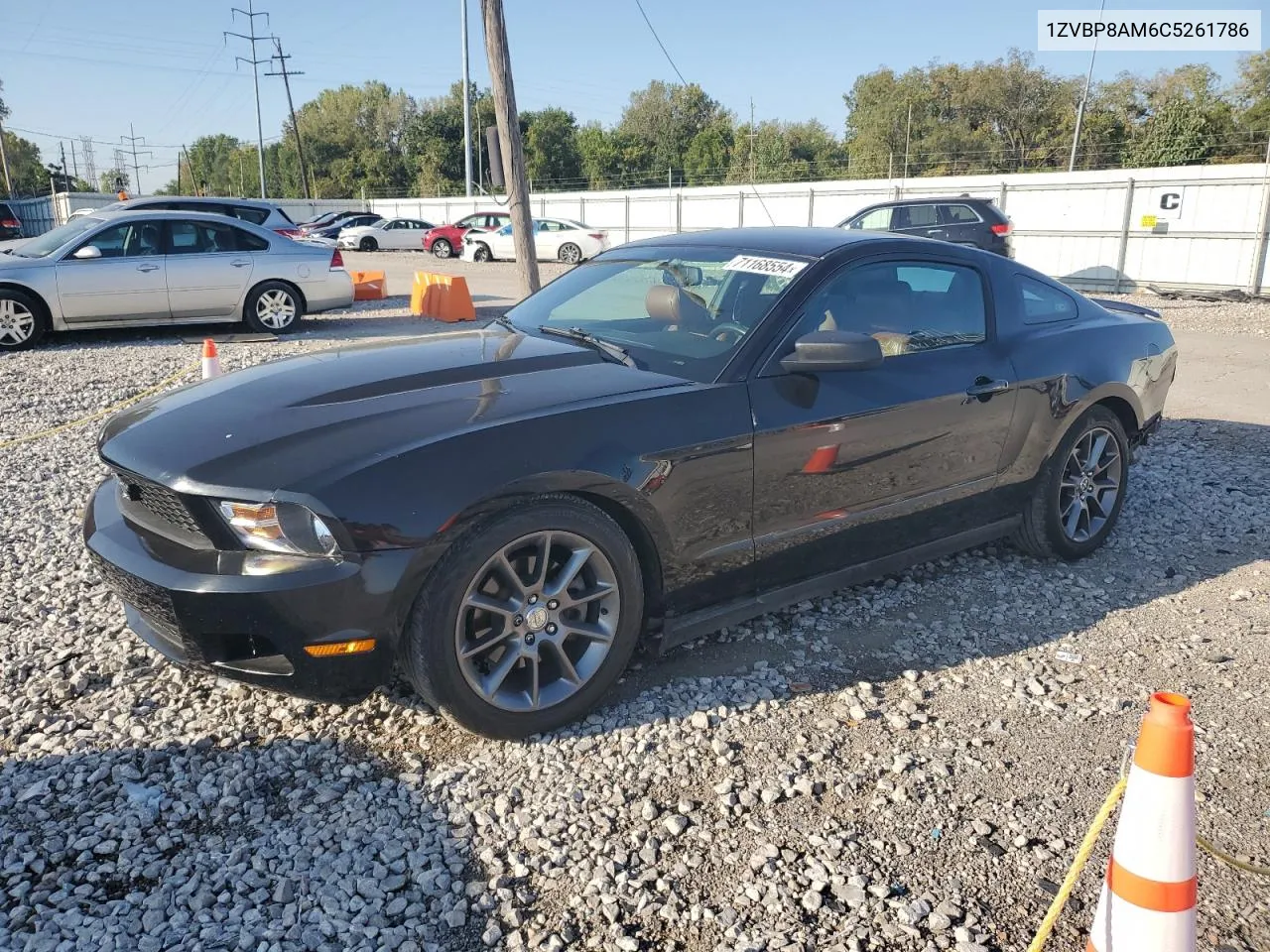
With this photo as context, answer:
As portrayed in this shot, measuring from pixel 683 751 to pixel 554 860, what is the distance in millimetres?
650

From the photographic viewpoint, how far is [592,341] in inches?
Result: 151

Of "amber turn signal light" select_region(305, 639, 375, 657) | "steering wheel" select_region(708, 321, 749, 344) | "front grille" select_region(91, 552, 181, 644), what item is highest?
"steering wheel" select_region(708, 321, 749, 344)

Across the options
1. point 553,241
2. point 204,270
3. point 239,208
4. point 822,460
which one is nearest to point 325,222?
point 553,241

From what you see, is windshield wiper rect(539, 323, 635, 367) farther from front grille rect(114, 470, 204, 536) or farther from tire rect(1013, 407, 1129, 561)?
tire rect(1013, 407, 1129, 561)

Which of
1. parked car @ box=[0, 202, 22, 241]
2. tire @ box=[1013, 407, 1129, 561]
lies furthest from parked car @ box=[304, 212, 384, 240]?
tire @ box=[1013, 407, 1129, 561]

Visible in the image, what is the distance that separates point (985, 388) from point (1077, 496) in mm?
1015

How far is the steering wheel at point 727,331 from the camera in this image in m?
3.55

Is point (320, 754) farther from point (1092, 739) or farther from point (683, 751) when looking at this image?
point (1092, 739)

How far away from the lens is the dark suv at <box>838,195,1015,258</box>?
16250 mm

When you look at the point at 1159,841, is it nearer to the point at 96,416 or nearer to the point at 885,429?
the point at 885,429

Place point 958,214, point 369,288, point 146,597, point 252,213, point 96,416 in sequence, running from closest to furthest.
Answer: point 146,597 < point 96,416 < point 252,213 < point 369,288 < point 958,214

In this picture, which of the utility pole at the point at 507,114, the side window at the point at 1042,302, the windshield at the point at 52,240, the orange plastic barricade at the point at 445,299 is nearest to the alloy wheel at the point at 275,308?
the windshield at the point at 52,240

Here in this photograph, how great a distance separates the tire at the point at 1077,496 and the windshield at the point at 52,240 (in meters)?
10.6

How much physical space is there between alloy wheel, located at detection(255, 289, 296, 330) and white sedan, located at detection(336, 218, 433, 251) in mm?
22807
